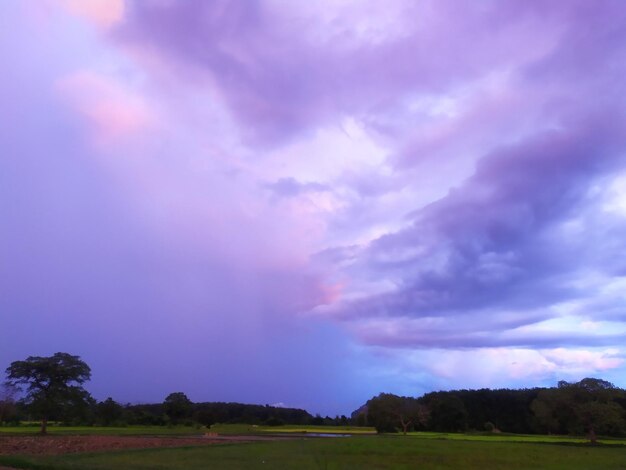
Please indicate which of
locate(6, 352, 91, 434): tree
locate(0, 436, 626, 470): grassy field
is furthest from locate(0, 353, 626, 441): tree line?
locate(0, 436, 626, 470): grassy field

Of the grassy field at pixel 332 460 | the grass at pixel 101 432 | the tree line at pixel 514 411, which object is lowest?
the grassy field at pixel 332 460

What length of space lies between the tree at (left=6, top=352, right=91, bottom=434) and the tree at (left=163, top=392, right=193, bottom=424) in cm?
3851

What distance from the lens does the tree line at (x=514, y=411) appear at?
3230 inches

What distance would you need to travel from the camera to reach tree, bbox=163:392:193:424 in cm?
11912

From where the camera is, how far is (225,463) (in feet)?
111

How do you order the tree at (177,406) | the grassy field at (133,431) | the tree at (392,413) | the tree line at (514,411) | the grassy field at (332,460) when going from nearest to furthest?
the grassy field at (332,460), the grassy field at (133,431), the tree line at (514,411), the tree at (392,413), the tree at (177,406)

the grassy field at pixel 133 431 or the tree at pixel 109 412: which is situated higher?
the tree at pixel 109 412

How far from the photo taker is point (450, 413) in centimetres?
12312

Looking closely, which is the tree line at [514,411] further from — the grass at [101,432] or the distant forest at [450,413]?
the grass at [101,432]

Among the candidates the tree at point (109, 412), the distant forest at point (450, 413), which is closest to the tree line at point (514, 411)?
the distant forest at point (450, 413)

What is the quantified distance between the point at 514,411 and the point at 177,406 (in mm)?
77614

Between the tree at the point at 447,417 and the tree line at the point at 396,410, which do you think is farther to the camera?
the tree at the point at 447,417

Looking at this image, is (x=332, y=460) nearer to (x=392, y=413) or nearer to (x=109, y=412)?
(x=392, y=413)

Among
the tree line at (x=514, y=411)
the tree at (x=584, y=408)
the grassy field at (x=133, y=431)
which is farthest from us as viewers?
the tree line at (x=514, y=411)
